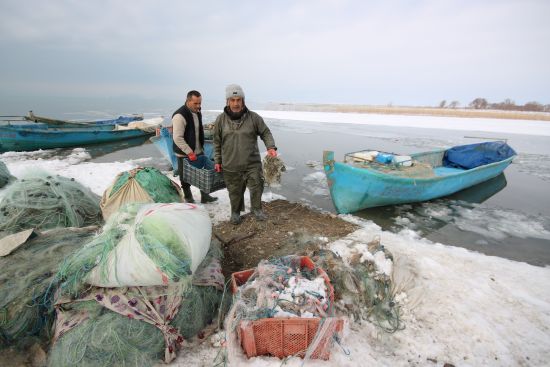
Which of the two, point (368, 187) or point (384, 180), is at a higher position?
point (384, 180)

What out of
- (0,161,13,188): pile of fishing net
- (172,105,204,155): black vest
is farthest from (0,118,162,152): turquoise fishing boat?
(172,105,204,155): black vest

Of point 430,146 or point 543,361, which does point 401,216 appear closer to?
point 543,361

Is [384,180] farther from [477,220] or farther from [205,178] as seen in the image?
[205,178]

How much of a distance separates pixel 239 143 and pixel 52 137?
1212cm

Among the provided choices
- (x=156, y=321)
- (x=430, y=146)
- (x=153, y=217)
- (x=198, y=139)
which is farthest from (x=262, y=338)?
(x=430, y=146)

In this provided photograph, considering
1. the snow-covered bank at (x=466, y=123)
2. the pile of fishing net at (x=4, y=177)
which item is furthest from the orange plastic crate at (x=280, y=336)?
the snow-covered bank at (x=466, y=123)

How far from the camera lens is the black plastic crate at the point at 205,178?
4551 mm

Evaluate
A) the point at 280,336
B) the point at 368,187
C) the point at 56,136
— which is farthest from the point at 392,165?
the point at 56,136

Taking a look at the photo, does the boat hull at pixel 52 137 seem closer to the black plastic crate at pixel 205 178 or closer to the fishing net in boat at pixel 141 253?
the black plastic crate at pixel 205 178

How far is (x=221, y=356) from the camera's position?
232cm

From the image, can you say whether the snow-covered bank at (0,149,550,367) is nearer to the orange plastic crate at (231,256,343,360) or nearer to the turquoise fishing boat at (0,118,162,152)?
the orange plastic crate at (231,256,343,360)

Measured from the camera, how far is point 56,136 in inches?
476

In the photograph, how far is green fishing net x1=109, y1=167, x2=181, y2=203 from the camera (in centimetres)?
385

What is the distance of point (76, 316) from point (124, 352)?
18.2 inches
